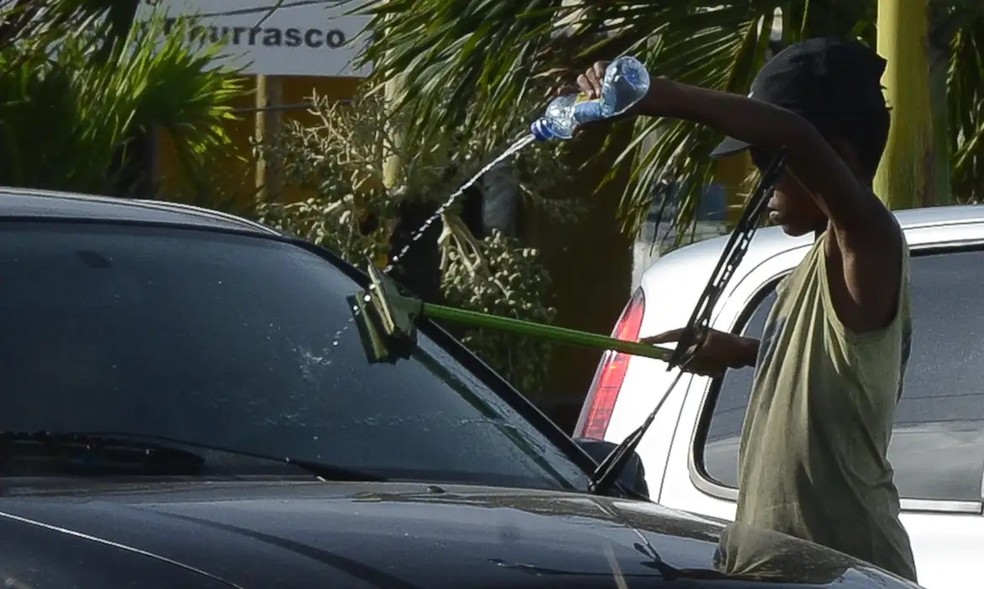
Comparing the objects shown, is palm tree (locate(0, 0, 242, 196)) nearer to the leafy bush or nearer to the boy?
the leafy bush

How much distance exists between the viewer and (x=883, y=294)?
311 centimetres

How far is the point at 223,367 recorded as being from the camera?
10.8 feet

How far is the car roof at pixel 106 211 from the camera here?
3.46 metres

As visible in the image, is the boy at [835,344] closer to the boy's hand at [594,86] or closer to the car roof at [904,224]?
the boy's hand at [594,86]

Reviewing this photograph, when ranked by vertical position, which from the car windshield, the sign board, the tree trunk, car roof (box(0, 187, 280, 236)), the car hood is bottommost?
the car hood

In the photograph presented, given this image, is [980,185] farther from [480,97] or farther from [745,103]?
[745,103]

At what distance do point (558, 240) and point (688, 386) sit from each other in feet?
27.2

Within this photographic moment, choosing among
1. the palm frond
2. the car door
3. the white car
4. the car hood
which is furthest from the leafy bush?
the car hood

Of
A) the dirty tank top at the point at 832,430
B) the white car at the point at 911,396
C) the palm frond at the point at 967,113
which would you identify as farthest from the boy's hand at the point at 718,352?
the palm frond at the point at 967,113

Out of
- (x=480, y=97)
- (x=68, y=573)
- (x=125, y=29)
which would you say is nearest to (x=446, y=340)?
(x=68, y=573)

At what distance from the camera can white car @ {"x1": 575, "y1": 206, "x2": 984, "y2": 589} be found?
397cm

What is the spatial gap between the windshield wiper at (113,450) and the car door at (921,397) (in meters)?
1.22

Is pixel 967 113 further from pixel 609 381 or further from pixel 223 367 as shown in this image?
pixel 223 367

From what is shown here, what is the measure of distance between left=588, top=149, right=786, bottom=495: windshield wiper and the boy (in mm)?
54
